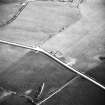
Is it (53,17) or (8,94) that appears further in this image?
(53,17)

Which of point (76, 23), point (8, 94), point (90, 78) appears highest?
point (76, 23)

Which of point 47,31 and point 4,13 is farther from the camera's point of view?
point 4,13

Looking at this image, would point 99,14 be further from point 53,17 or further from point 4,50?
point 4,50

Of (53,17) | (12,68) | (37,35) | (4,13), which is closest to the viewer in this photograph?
(12,68)

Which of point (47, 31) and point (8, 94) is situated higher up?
point (47, 31)

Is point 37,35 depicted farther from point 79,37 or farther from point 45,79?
point 45,79

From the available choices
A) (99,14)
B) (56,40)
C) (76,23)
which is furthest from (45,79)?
(99,14)

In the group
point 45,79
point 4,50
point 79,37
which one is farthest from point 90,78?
point 4,50

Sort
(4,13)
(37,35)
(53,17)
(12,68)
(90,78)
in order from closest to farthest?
1. (90,78)
2. (12,68)
3. (37,35)
4. (53,17)
5. (4,13)

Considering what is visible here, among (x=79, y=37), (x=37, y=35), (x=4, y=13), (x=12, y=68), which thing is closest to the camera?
(x=12, y=68)
